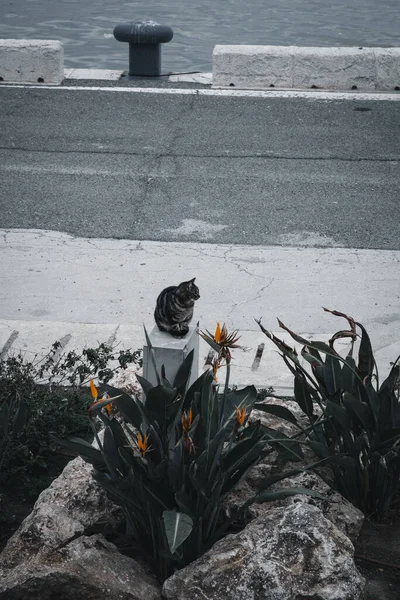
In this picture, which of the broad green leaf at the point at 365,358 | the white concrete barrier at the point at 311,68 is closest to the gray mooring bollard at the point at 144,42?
the white concrete barrier at the point at 311,68

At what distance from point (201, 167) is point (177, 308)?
5.52 m

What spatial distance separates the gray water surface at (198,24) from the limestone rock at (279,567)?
41.2 feet

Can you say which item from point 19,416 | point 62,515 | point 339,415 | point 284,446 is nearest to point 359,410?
point 339,415

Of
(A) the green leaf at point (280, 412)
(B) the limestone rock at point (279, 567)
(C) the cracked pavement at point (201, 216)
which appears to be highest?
(A) the green leaf at point (280, 412)

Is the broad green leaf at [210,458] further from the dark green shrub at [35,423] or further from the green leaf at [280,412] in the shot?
the dark green shrub at [35,423]

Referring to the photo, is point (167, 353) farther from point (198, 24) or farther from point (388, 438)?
point (198, 24)

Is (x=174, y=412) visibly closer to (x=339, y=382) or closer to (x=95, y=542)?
(x=95, y=542)

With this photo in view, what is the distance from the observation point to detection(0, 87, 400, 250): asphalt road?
734 centimetres

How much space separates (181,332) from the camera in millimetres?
3434

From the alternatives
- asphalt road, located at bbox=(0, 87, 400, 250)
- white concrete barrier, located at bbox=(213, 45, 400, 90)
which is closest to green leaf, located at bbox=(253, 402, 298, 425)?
asphalt road, located at bbox=(0, 87, 400, 250)

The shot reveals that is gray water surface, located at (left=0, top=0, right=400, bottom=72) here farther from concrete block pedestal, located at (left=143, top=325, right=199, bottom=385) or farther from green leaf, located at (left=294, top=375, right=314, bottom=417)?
green leaf, located at (left=294, top=375, right=314, bottom=417)

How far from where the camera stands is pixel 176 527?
8.46 feet

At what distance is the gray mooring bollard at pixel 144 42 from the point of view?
1219 centimetres

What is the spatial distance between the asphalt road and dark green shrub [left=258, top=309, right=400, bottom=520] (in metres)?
3.75
